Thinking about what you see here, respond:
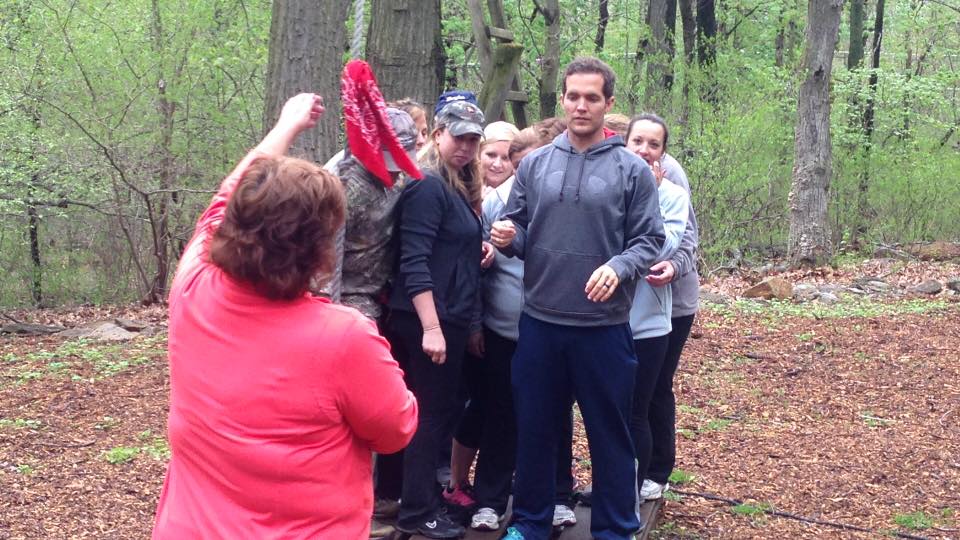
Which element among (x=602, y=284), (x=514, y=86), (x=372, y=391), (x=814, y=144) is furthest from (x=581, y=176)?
(x=814, y=144)

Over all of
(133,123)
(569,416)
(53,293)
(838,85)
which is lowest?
(53,293)

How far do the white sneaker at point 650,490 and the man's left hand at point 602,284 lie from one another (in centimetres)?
159

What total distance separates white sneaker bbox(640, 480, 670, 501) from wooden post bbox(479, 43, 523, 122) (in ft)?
11.7

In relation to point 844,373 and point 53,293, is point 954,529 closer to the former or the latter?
point 844,373

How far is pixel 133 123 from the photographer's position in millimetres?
13641

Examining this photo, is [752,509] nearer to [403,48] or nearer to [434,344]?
[434,344]

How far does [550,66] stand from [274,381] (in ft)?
42.9

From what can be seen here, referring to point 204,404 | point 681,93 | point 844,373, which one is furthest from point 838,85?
point 204,404

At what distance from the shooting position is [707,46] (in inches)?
746

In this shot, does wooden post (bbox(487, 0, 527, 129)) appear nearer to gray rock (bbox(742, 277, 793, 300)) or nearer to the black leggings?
the black leggings

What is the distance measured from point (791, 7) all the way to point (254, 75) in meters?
15.2

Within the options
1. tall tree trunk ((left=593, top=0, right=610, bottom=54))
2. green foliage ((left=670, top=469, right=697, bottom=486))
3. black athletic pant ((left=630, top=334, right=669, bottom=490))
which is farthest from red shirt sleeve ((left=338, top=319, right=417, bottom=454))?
tall tree trunk ((left=593, top=0, right=610, bottom=54))

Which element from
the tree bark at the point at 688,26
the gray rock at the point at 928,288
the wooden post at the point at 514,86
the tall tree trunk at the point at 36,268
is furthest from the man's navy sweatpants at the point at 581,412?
the tree bark at the point at 688,26

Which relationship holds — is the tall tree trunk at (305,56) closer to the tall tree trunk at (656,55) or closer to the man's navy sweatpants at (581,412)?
the man's navy sweatpants at (581,412)
